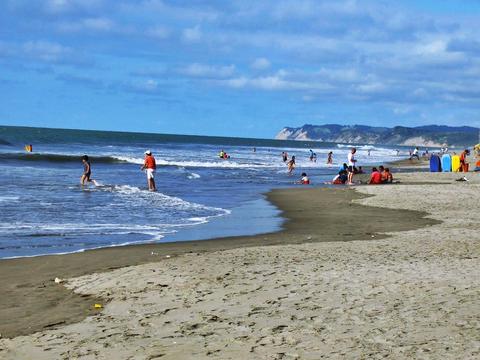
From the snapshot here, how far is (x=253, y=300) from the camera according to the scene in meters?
7.33

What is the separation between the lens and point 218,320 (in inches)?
258

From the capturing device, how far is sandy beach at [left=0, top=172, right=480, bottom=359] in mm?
5703

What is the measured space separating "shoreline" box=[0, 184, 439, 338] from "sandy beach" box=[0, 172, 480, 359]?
35 mm

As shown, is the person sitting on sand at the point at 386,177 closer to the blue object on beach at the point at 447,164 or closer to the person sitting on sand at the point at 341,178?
the person sitting on sand at the point at 341,178

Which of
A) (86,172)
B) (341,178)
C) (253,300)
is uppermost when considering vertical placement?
(86,172)

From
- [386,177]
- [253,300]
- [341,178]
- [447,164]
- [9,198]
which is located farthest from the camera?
[447,164]

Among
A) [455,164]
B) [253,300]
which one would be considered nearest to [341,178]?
[455,164]

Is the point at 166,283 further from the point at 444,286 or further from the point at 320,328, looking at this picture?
the point at 444,286

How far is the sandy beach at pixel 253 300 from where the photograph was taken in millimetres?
5703

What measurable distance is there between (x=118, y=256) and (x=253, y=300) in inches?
169

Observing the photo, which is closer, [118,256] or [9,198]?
[118,256]

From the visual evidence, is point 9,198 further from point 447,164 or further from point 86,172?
point 447,164

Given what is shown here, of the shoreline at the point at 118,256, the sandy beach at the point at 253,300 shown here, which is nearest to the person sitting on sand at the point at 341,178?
the shoreline at the point at 118,256

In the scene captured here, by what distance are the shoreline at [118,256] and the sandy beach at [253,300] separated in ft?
0.11
